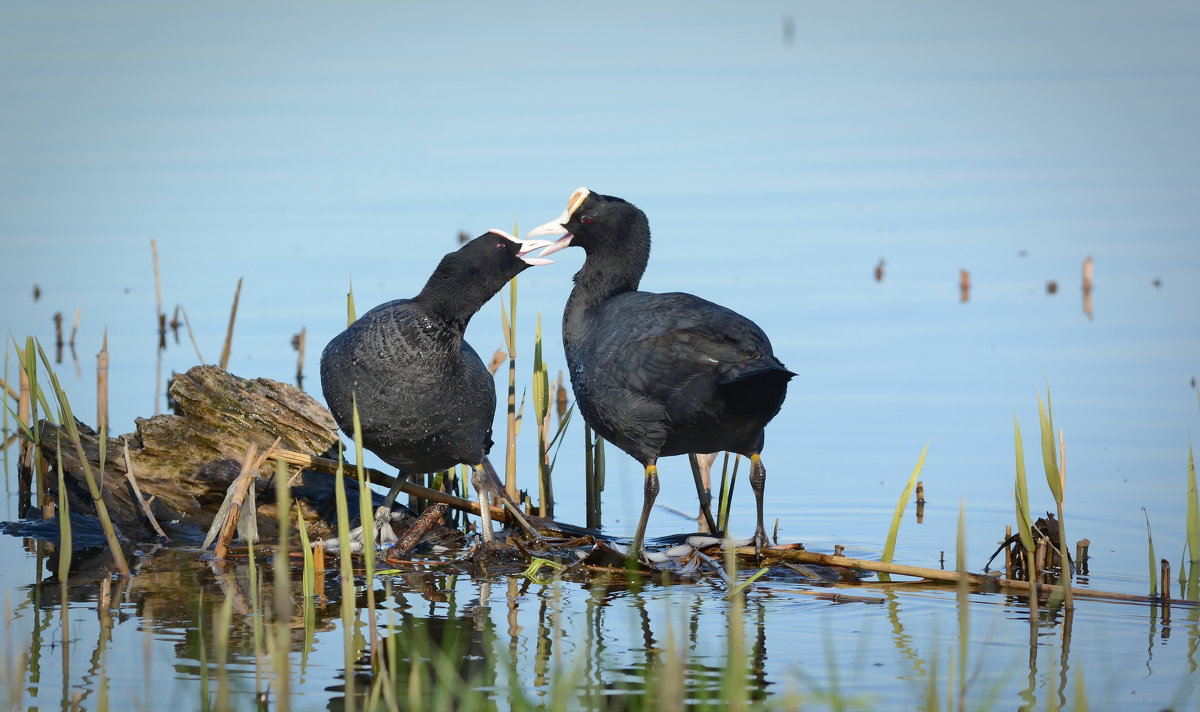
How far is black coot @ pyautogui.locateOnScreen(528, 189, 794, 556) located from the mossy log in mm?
1409

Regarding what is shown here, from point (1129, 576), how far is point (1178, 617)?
89 cm

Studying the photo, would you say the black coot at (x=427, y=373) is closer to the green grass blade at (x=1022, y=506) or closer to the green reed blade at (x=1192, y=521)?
the green grass blade at (x=1022, y=506)

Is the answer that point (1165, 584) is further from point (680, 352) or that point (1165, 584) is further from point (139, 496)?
point (139, 496)

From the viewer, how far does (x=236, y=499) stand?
6.26 m

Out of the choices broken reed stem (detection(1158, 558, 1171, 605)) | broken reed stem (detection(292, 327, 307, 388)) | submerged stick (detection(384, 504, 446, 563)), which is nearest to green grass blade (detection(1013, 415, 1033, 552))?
broken reed stem (detection(1158, 558, 1171, 605))

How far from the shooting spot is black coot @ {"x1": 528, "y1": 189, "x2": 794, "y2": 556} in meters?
5.89

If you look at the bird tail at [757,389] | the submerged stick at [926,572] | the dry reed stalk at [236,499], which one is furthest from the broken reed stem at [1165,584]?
the dry reed stalk at [236,499]

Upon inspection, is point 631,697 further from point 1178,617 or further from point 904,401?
point 904,401

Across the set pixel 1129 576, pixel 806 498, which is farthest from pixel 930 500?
Answer: pixel 1129 576

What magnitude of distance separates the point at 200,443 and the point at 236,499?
96cm

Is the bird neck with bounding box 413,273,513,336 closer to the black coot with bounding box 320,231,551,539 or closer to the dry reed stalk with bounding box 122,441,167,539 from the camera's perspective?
the black coot with bounding box 320,231,551,539

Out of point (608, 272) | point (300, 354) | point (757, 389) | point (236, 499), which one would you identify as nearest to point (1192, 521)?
point (757, 389)

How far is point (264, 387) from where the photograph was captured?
7.15 metres

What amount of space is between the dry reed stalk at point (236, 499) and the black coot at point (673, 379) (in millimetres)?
1427
